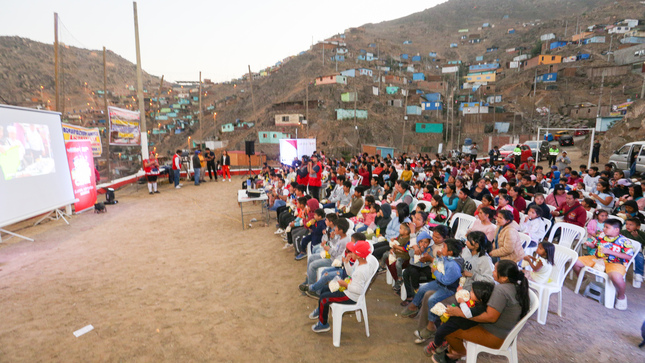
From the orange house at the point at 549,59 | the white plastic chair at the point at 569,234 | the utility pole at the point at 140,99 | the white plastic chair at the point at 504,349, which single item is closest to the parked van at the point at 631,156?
the white plastic chair at the point at 569,234

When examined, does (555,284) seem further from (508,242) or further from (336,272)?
(336,272)

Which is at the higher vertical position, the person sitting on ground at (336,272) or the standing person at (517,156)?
the standing person at (517,156)

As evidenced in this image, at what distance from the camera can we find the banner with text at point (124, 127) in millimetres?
12805

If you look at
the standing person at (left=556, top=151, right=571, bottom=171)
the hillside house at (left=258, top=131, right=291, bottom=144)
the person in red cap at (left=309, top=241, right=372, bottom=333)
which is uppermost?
the hillside house at (left=258, top=131, right=291, bottom=144)

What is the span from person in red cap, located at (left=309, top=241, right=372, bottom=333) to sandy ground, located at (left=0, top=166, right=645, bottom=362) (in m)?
0.45

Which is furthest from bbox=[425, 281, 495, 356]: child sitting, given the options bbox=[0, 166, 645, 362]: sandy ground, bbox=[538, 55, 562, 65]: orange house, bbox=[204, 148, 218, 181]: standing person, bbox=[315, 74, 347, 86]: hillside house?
bbox=[538, 55, 562, 65]: orange house

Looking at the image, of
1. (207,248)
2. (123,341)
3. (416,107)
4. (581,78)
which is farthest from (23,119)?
(581,78)

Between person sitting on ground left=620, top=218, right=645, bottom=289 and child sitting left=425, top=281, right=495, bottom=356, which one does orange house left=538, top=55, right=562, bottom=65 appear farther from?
child sitting left=425, top=281, right=495, bottom=356

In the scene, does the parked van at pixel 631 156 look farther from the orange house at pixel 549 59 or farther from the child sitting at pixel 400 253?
the orange house at pixel 549 59

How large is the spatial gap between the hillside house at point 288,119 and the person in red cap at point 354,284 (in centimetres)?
4032

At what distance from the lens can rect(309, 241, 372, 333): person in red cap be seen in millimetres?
3531

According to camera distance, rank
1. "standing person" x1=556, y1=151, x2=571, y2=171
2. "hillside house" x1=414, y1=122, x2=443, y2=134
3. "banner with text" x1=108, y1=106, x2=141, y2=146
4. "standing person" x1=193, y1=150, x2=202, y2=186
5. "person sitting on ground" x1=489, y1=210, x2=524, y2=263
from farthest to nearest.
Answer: "hillside house" x1=414, y1=122, x2=443, y2=134, "standing person" x1=193, y1=150, x2=202, y2=186, "banner with text" x1=108, y1=106, x2=141, y2=146, "standing person" x1=556, y1=151, x2=571, y2=171, "person sitting on ground" x1=489, y1=210, x2=524, y2=263

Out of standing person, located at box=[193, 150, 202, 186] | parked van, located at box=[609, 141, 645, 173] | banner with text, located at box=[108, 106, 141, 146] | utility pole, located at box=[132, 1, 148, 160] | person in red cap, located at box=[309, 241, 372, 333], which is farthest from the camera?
utility pole, located at box=[132, 1, 148, 160]

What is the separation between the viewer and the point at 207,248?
678 cm
